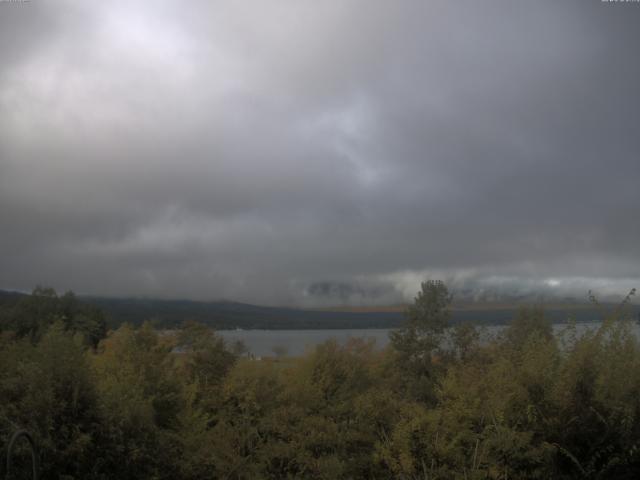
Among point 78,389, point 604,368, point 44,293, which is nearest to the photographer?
point 78,389

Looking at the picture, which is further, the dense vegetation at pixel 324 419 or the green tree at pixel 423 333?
the green tree at pixel 423 333

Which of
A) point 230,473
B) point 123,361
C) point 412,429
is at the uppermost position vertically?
point 123,361

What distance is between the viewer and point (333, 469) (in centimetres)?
1115

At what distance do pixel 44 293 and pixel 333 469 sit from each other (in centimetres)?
4214

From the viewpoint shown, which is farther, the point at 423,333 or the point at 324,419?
the point at 423,333

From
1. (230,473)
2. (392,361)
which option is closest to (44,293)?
(392,361)

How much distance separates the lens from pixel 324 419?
1312 centimetres

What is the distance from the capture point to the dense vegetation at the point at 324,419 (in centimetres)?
905

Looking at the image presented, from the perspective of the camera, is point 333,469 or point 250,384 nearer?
point 333,469

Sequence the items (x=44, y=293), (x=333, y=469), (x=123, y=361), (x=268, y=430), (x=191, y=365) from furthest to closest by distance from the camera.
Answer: (x=44, y=293) < (x=191, y=365) < (x=123, y=361) < (x=268, y=430) < (x=333, y=469)

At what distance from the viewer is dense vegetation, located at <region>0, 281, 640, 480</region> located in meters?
9.05

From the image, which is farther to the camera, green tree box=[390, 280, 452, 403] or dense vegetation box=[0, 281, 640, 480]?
green tree box=[390, 280, 452, 403]

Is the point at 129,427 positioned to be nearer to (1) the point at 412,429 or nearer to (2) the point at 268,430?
(2) the point at 268,430

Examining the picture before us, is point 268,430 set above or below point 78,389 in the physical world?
below
